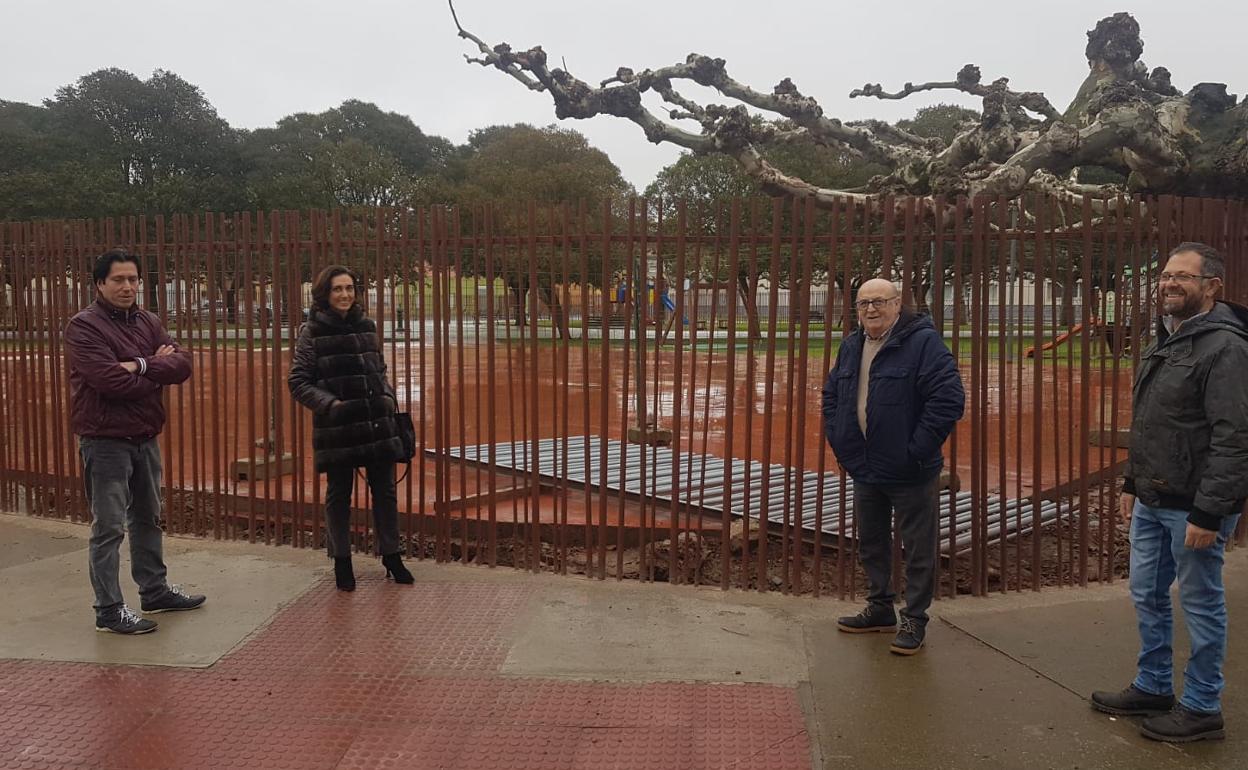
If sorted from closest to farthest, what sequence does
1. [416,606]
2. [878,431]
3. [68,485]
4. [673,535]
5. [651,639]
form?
[878,431] < [651,639] < [416,606] < [673,535] < [68,485]

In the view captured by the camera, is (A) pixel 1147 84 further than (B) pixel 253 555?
Yes

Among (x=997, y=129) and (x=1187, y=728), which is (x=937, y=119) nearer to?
(x=997, y=129)

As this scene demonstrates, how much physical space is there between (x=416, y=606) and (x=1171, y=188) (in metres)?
7.59

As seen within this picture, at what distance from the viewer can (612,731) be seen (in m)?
3.44

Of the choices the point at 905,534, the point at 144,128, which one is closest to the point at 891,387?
the point at 905,534

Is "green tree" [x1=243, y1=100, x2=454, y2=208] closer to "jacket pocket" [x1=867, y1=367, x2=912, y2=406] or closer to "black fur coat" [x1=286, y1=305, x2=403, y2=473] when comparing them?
"black fur coat" [x1=286, y1=305, x2=403, y2=473]

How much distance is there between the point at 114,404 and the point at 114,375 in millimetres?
182

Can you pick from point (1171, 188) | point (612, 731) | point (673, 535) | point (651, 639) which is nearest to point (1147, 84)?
point (1171, 188)

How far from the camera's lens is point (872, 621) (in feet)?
14.5

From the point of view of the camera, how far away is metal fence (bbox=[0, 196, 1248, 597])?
498 cm

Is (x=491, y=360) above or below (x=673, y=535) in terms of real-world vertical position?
above

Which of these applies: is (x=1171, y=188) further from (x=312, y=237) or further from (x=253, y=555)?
(x=253, y=555)

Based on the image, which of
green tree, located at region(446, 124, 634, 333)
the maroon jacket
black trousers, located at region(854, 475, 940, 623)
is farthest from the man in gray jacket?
green tree, located at region(446, 124, 634, 333)

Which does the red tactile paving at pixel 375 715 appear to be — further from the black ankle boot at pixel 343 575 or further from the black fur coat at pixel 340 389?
the black fur coat at pixel 340 389
